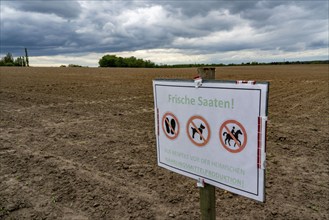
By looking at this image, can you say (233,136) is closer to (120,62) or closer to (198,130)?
(198,130)

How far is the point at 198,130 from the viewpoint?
2184mm

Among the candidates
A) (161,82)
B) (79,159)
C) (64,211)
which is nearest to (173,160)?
(161,82)

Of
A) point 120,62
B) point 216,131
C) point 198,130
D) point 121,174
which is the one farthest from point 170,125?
point 120,62

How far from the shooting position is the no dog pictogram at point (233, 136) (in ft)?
6.28

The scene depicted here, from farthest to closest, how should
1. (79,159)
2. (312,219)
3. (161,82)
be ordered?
1. (79,159)
2. (312,219)
3. (161,82)

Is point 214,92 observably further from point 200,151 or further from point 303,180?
point 303,180

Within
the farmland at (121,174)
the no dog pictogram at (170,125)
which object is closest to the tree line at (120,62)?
the farmland at (121,174)

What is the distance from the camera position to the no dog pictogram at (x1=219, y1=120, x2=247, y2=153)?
6.28 feet

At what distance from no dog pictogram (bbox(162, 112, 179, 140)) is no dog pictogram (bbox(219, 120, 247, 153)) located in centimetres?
44

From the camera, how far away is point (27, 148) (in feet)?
19.1

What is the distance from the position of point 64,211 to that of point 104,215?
520 mm

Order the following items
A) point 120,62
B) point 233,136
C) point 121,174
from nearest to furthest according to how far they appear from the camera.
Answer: point 233,136
point 121,174
point 120,62

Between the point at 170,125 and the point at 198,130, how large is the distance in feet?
1.02

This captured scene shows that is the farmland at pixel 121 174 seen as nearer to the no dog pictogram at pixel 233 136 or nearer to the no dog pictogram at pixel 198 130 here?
the no dog pictogram at pixel 198 130
